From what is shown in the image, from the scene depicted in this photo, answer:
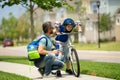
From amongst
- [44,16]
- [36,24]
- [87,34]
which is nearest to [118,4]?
[87,34]

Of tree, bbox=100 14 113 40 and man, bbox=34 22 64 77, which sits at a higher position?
man, bbox=34 22 64 77

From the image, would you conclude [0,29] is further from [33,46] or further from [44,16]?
[33,46]

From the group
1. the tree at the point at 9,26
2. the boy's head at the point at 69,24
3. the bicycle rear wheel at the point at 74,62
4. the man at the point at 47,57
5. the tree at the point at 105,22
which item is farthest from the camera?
the tree at the point at 9,26

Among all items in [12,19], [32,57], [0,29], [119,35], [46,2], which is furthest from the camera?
[0,29]

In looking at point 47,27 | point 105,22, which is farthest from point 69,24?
point 105,22

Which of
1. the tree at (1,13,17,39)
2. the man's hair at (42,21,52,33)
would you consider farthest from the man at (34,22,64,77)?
the tree at (1,13,17,39)

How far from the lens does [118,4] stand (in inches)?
2645

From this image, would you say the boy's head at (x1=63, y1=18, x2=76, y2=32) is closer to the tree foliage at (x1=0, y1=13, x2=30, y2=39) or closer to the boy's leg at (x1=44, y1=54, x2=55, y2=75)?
the boy's leg at (x1=44, y1=54, x2=55, y2=75)

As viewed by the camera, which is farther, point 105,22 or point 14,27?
point 14,27

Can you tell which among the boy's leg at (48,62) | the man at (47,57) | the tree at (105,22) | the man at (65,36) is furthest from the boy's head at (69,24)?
the tree at (105,22)

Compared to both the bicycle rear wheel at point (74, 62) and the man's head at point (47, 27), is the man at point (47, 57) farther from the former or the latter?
the bicycle rear wheel at point (74, 62)

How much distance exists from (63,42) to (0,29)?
328ft

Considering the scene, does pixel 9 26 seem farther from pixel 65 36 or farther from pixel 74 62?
pixel 74 62

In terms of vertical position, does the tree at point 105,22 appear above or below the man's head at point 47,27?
below
